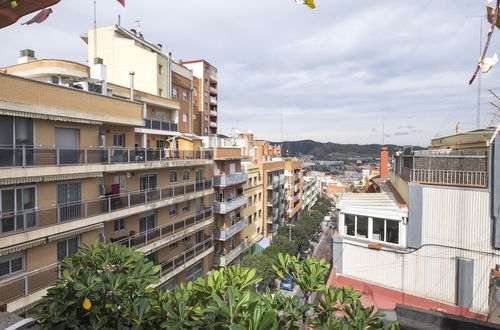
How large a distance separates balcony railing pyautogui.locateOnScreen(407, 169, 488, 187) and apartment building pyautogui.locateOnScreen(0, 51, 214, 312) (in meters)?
13.0

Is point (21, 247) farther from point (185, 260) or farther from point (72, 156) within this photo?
point (185, 260)

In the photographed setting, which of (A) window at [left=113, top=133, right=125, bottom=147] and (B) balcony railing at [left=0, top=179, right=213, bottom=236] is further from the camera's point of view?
(A) window at [left=113, top=133, right=125, bottom=147]

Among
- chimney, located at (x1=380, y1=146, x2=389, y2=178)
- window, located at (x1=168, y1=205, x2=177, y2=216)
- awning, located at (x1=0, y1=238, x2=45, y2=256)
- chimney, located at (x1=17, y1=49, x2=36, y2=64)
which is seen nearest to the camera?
awning, located at (x1=0, y1=238, x2=45, y2=256)

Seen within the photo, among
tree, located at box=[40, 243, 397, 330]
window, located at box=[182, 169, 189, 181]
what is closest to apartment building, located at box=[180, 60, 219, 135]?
window, located at box=[182, 169, 189, 181]

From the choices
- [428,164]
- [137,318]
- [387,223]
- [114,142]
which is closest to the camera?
[137,318]

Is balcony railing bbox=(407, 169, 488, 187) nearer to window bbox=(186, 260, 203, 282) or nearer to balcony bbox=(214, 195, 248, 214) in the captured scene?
window bbox=(186, 260, 203, 282)

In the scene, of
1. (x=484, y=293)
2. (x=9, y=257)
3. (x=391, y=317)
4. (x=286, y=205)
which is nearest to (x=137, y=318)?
(x=391, y=317)

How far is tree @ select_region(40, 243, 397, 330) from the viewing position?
333 centimetres

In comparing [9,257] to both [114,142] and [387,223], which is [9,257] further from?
[387,223]

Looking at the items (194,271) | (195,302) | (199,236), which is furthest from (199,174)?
(195,302)

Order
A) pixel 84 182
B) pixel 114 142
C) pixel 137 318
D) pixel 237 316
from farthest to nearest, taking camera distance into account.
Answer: pixel 114 142, pixel 84 182, pixel 137 318, pixel 237 316

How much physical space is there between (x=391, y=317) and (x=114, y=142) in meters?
14.5

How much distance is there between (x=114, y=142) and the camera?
52.2ft

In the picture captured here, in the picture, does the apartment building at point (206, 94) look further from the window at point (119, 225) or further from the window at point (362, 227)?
the window at point (362, 227)
